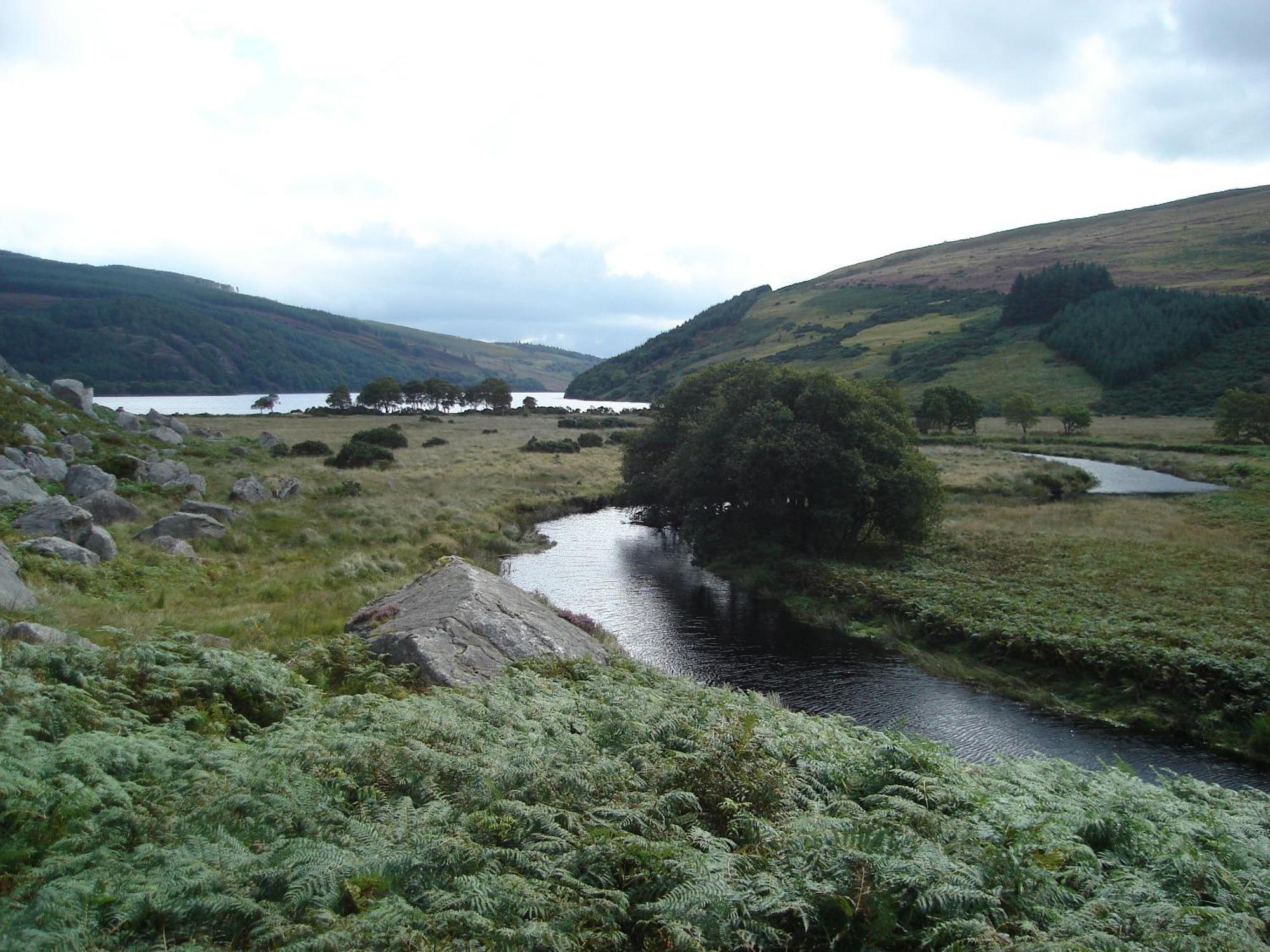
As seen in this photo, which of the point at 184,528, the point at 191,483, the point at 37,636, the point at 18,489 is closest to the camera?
the point at 37,636

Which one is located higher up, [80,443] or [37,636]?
[80,443]

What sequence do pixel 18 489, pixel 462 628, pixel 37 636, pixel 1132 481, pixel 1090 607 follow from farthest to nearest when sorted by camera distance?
pixel 1132 481
pixel 1090 607
pixel 18 489
pixel 462 628
pixel 37 636

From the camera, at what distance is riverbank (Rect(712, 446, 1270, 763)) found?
18.8m

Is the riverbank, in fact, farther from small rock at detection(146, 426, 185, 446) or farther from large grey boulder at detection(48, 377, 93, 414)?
large grey boulder at detection(48, 377, 93, 414)

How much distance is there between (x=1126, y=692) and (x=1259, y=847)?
13.8m

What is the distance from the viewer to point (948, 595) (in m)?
27.1

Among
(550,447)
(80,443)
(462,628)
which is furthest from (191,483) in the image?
(550,447)

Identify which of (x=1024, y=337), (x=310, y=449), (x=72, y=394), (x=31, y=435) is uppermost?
(x=1024, y=337)

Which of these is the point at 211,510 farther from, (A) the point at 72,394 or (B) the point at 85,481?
(A) the point at 72,394

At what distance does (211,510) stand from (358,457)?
26317 mm

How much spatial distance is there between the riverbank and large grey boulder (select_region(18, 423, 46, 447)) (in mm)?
27687

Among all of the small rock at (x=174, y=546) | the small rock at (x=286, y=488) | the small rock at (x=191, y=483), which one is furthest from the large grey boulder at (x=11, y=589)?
the small rock at (x=286, y=488)

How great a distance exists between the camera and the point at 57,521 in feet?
64.5

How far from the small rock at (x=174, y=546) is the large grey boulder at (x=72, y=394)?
1031 inches
